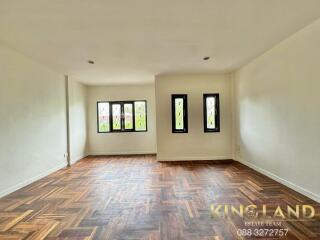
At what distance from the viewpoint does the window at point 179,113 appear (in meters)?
6.38

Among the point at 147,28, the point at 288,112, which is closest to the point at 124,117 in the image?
the point at 147,28

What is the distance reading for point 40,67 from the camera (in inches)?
187

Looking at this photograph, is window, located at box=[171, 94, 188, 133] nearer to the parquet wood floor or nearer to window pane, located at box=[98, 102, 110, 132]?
the parquet wood floor

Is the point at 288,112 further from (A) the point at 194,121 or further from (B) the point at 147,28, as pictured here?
(A) the point at 194,121

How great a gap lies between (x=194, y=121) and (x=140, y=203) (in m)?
3.68

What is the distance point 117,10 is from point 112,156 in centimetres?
548

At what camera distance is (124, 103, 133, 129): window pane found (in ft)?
25.6

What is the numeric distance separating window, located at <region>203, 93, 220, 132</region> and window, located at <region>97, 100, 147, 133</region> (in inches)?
88.9

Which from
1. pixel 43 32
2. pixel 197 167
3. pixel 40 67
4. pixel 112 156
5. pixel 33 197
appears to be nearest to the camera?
pixel 43 32

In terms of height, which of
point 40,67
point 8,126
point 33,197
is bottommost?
point 33,197

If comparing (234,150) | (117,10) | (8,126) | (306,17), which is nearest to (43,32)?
(117,10)

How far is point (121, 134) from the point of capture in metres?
7.79

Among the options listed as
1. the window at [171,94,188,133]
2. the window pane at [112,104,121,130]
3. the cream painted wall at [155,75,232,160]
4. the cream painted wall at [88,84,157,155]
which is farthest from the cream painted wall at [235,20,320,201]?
the window pane at [112,104,121,130]

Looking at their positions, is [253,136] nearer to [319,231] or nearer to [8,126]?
[319,231]
